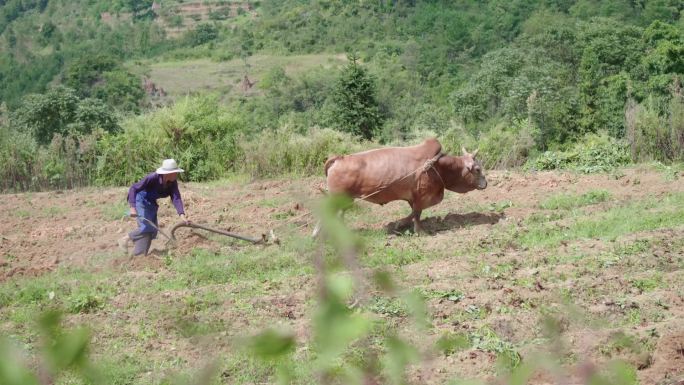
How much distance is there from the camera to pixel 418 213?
1076 centimetres

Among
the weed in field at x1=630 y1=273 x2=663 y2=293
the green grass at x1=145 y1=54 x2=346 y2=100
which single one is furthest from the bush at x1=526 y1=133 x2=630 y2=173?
the green grass at x1=145 y1=54 x2=346 y2=100

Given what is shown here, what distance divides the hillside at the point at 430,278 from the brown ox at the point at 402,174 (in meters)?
0.48

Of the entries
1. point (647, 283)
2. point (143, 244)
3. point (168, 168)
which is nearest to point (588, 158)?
point (647, 283)

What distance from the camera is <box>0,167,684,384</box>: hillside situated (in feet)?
21.7

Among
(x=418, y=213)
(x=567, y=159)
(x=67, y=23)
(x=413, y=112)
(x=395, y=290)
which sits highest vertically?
(x=395, y=290)

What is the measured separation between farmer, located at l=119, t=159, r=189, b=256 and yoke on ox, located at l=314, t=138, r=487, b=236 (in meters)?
1.74

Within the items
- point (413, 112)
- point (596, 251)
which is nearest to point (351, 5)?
A: point (413, 112)

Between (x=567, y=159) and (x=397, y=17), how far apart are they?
8897 centimetres

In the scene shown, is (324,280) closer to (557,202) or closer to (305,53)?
(557,202)

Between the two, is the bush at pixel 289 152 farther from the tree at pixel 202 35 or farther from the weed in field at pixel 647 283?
the tree at pixel 202 35

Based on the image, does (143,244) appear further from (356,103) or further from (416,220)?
(356,103)

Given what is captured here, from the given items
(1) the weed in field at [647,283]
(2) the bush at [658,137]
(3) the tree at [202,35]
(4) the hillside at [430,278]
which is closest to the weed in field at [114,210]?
(4) the hillside at [430,278]

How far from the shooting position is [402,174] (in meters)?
10.5

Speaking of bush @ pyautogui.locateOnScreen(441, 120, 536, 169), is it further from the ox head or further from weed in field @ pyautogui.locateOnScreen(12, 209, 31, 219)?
weed in field @ pyautogui.locateOnScreen(12, 209, 31, 219)
